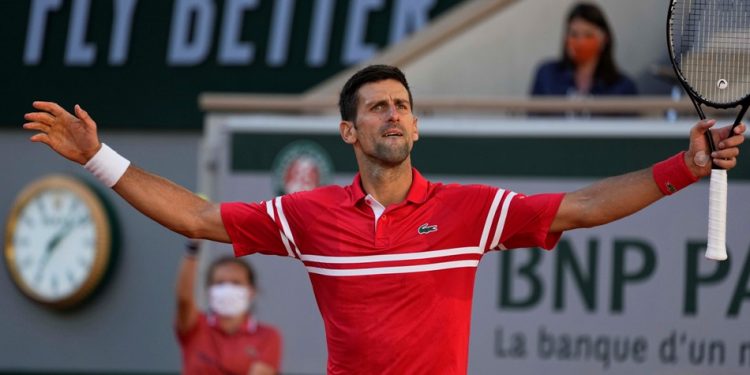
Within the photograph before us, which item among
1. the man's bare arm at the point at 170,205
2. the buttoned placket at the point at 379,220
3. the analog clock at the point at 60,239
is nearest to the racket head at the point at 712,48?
the buttoned placket at the point at 379,220

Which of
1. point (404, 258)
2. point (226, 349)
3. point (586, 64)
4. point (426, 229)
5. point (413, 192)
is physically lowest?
point (226, 349)

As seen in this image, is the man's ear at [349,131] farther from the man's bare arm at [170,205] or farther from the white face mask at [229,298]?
the white face mask at [229,298]

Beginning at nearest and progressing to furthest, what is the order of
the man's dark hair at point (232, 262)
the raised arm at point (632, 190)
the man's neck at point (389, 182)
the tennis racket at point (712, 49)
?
the raised arm at point (632, 190), the tennis racket at point (712, 49), the man's neck at point (389, 182), the man's dark hair at point (232, 262)

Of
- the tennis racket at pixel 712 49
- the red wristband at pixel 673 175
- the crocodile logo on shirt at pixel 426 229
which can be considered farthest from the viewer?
the crocodile logo on shirt at pixel 426 229

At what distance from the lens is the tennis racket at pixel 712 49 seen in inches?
199

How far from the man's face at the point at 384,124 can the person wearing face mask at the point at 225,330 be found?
2693 mm

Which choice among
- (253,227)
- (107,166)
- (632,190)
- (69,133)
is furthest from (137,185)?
(632,190)

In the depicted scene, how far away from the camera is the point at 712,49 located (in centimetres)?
519

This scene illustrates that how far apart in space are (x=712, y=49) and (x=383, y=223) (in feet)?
4.26

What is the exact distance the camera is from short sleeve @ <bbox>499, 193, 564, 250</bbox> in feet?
17.0

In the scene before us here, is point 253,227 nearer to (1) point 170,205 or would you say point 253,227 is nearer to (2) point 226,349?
(1) point 170,205

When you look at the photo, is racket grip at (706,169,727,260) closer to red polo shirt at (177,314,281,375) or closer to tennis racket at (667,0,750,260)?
tennis racket at (667,0,750,260)

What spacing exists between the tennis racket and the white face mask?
3449 millimetres

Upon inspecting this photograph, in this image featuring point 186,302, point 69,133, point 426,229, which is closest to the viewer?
point 69,133
